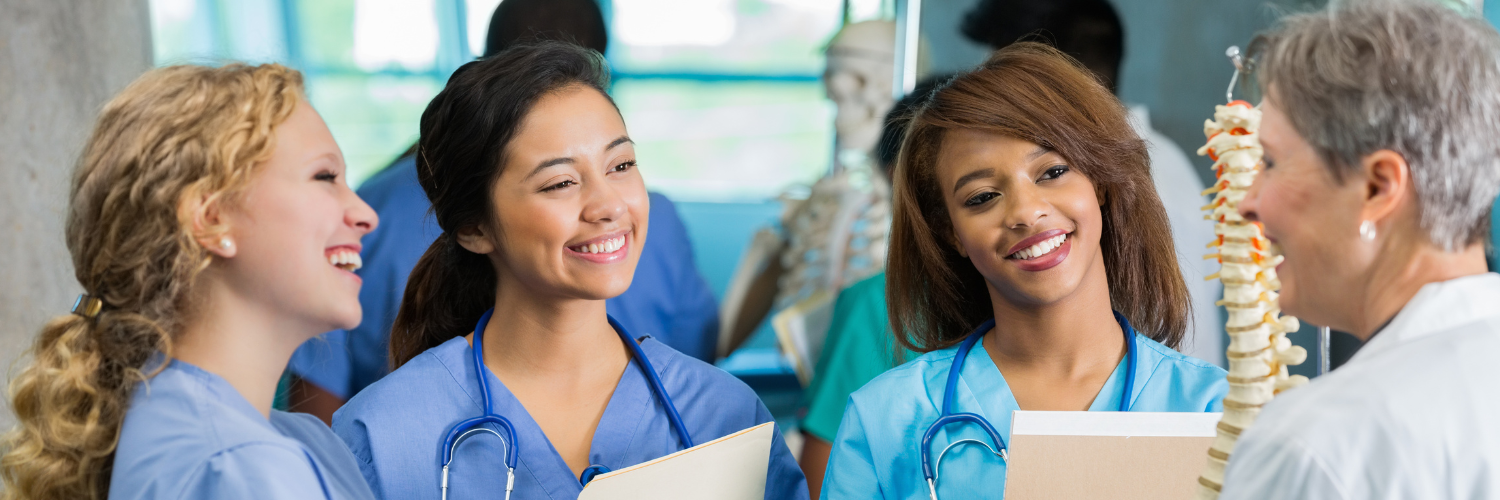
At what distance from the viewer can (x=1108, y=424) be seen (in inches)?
40.1

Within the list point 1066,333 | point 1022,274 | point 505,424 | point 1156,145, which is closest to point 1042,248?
point 1022,274

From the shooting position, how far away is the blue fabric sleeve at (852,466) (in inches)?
47.9

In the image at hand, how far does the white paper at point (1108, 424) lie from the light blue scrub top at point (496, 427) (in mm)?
381

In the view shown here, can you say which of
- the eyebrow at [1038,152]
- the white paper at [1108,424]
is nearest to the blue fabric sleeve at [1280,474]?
the white paper at [1108,424]

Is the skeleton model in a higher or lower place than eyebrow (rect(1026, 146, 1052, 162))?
lower

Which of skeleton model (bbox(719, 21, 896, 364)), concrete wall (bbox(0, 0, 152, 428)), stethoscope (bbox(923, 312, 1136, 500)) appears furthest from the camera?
skeleton model (bbox(719, 21, 896, 364))

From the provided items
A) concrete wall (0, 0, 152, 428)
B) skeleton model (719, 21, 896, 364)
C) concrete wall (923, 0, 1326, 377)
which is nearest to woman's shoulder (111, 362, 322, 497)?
concrete wall (0, 0, 152, 428)

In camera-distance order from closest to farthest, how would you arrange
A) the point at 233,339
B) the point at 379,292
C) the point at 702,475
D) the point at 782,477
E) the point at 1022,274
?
the point at 233,339 < the point at 702,475 < the point at 1022,274 < the point at 782,477 < the point at 379,292

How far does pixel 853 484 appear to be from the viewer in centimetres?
122

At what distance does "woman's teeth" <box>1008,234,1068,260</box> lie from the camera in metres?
1.19

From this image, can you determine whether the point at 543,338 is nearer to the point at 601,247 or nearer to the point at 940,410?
the point at 601,247

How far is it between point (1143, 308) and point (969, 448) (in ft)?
1.15

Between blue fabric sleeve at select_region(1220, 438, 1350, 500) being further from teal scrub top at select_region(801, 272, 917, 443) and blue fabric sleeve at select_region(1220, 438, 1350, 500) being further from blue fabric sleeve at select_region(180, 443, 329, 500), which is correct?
teal scrub top at select_region(801, 272, 917, 443)

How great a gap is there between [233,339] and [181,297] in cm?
6
